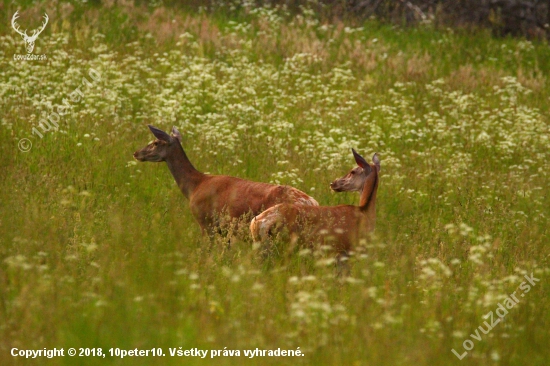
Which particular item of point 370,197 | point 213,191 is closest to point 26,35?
point 213,191

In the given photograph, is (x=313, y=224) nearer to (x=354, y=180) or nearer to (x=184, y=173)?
(x=354, y=180)

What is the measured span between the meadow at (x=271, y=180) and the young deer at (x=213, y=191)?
324 mm

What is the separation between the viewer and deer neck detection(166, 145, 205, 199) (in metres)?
10.2

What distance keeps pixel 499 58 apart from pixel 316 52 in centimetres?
455

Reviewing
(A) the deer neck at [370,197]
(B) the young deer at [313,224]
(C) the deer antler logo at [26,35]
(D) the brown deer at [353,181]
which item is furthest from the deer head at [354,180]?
(C) the deer antler logo at [26,35]

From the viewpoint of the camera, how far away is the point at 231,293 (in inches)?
258

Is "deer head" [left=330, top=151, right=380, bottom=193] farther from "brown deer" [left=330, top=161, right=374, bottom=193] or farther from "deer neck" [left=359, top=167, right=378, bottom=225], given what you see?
"deer neck" [left=359, top=167, right=378, bottom=225]

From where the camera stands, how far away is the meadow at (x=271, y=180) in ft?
18.9

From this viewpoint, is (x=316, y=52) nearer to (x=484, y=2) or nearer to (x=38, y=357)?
(x=484, y=2)

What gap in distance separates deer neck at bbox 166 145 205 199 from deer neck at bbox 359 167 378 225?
6.71ft

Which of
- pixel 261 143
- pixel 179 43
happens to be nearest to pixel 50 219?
pixel 261 143

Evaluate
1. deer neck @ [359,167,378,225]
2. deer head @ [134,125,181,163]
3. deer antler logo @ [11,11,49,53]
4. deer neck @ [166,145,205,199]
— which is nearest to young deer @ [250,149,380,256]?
deer neck @ [359,167,378,225]

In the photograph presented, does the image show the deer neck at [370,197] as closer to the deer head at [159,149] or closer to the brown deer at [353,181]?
the brown deer at [353,181]

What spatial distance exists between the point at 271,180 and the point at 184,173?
1498 mm
